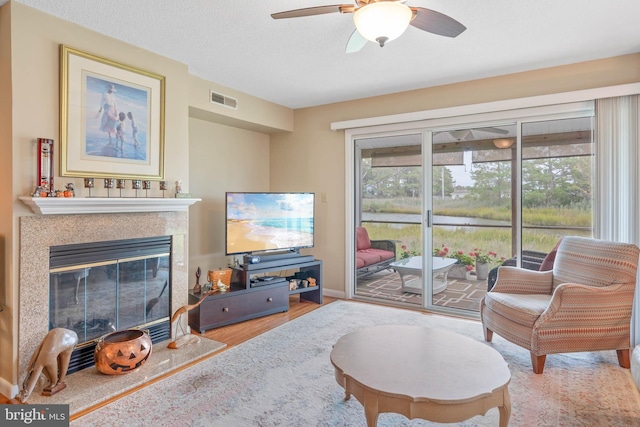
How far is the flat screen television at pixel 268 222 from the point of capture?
378cm

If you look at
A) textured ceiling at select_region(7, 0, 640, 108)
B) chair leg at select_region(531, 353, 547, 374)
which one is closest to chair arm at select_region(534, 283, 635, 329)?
chair leg at select_region(531, 353, 547, 374)

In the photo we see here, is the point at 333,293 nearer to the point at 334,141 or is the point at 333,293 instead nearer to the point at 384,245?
the point at 384,245

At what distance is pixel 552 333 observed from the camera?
2.48 meters

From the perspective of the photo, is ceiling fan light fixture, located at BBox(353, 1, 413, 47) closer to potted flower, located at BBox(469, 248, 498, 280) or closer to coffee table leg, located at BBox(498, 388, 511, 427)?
coffee table leg, located at BBox(498, 388, 511, 427)

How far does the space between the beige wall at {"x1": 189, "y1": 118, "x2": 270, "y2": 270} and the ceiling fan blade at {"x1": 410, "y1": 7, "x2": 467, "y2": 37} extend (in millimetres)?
2783

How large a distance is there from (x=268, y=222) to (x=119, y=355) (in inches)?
77.6

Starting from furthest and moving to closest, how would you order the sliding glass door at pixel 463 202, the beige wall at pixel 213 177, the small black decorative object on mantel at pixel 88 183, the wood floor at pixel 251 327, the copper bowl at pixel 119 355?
1. the beige wall at pixel 213 177
2. the sliding glass door at pixel 463 202
3. the wood floor at pixel 251 327
4. the small black decorative object on mantel at pixel 88 183
5. the copper bowl at pixel 119 355

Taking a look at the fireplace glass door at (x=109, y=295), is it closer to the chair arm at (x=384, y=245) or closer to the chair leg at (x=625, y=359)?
the chair arm at (x=384, y=245)

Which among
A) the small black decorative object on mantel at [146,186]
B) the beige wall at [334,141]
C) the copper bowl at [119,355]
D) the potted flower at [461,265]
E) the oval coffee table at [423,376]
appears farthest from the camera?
the potted flower at [461,265]

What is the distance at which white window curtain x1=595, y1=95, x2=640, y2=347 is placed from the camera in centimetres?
296

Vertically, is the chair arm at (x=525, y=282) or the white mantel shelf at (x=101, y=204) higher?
the white mantel shelf at (x=101, y=204)

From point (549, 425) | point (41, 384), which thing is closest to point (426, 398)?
point (549, 425)

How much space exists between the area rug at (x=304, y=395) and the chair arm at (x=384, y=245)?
1.56m

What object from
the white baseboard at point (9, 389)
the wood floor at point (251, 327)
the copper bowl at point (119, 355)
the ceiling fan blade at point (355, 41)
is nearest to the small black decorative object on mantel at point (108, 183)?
the copper bowl at point (119, 355)
